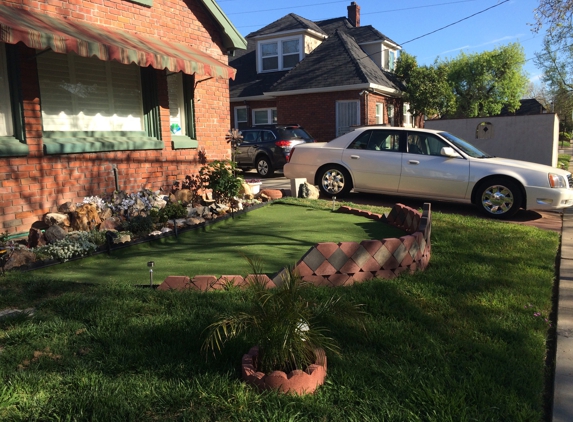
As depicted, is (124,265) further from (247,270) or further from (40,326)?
(40,326)

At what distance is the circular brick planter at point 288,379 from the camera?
2626 millimetres

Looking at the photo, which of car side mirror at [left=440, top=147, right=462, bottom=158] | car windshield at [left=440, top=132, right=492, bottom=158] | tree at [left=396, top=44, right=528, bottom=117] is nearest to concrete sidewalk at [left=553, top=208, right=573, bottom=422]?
car side mirror at [left=440, top=147, right=462, bottom=158]

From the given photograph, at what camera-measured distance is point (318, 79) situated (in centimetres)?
2277

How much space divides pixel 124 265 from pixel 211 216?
2637 mm

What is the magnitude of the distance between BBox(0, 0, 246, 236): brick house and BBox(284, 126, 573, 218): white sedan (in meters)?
2.32

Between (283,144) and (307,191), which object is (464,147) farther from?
(283,144)

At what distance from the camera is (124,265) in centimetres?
522

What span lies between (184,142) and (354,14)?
79.6 feet

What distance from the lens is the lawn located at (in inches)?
100

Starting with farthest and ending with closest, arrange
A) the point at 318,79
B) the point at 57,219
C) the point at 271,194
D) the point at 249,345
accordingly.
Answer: the point at 318,79 → the point at 271,194 → the point at 57,219 → the point at 249,345

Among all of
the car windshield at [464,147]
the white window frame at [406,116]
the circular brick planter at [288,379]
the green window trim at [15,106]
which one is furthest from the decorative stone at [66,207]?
the white window frame at [406,116]

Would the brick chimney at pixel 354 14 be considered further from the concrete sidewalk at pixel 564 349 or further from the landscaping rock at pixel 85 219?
the concrete sidewalk at pixel 564 349

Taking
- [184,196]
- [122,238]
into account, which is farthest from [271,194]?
[122,238]

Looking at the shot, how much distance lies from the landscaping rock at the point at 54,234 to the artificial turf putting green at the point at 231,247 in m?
0.66
